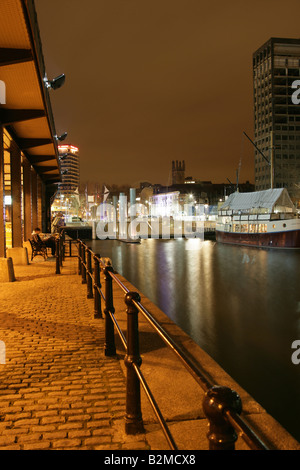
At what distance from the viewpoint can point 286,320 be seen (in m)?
13.0

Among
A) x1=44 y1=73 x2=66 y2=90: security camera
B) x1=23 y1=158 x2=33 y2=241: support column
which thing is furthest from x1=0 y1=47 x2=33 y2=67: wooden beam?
x1=23 y1=158 x2=33 y2=241: support column

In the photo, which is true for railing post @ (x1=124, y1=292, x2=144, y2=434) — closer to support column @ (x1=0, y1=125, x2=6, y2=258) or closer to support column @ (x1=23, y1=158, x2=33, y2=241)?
support column @ (x1=0, y1=125, x2=6, y2=258)

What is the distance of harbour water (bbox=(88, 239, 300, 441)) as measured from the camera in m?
7.79

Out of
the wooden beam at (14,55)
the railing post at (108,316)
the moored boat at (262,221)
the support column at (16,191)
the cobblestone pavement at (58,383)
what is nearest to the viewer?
the cobblestone pavement at (58,383)

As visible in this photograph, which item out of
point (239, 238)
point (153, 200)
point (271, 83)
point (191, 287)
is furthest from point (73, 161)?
point (191, 287)

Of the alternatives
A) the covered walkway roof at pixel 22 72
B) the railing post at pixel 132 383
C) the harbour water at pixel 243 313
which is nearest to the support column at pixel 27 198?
the covered walkway roof at pixel 22 72

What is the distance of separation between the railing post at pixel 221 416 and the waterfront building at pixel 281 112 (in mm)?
129604

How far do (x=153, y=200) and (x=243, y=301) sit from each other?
152 metres

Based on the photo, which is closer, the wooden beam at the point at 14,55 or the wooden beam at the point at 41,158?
the wooden beam at the point at 14,55

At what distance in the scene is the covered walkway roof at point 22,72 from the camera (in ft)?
20.2

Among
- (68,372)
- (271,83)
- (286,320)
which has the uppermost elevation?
(271,83)

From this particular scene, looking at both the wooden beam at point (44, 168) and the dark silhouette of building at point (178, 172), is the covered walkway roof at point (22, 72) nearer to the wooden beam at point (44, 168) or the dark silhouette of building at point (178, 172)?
the wooden beam at point (44, 168)

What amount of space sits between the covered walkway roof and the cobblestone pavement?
4.77 meters

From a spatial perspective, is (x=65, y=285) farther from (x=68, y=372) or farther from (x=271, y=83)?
(x=271, y=83)
